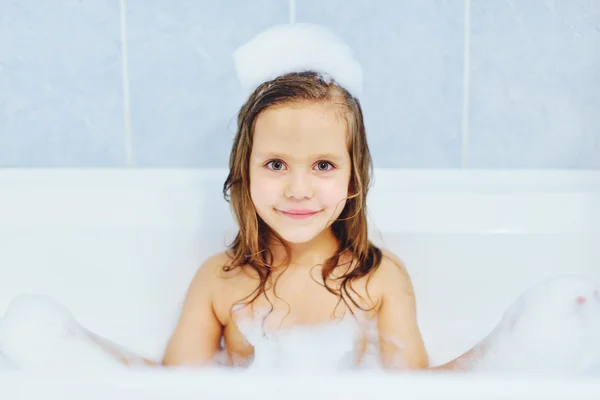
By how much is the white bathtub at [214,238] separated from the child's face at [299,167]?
24 centimetres

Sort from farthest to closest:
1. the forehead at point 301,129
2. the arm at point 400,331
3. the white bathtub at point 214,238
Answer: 1. the white bathtub at point 214,238
2. the arm at point 400,331
3. the forehead at point 301,129

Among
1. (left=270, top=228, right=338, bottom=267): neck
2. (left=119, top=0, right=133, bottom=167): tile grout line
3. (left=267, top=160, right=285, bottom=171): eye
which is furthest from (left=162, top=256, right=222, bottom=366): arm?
(left=119, top=0, right=133, bottom=167): tile grout line

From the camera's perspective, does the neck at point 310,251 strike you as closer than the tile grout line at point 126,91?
Yes

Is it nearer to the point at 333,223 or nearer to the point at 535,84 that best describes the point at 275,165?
the point at 333,223

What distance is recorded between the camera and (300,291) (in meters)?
1.06

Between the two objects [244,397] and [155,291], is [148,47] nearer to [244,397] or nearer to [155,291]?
[155,291]

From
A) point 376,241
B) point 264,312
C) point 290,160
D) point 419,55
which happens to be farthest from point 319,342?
point 419,55

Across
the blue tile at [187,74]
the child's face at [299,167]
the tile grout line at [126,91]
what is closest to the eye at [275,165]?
the child's face at [299,167]

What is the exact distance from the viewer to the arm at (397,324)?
103cm

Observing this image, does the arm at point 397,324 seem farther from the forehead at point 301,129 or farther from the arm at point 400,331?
the forehead at point 301,129

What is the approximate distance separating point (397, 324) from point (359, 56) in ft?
1.63

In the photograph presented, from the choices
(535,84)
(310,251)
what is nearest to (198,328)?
(310,251)

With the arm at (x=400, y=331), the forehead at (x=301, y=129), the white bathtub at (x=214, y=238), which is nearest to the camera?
the forehead at (x=301, y=129)

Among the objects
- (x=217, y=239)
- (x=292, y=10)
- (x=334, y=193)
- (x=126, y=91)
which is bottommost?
(x=217, y=239)
